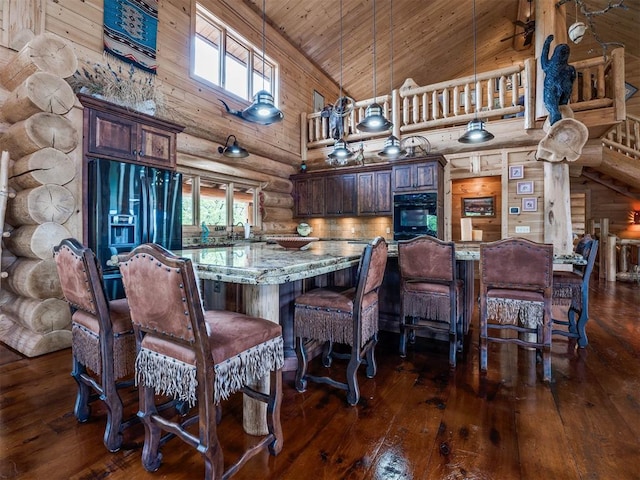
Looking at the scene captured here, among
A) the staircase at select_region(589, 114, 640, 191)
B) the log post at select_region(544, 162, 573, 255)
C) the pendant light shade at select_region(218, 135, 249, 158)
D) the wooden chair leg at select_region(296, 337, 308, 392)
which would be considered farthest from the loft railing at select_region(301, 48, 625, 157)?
the wooden chair leg at select_region(296, 337, 308, 392)

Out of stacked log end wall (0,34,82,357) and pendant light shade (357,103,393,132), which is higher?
pendant light shade (357,103,393,132)

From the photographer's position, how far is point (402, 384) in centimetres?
226

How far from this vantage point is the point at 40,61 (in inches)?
108

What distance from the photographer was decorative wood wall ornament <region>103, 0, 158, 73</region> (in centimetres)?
376

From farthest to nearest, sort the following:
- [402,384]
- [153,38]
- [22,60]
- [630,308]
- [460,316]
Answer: [630,308], [153,38], [460,316], [22,60], [402,384]

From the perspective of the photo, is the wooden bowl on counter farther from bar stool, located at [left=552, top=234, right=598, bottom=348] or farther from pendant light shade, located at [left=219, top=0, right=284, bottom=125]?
bar stool, located at [left=552, top=234, right=598, bottom=348]

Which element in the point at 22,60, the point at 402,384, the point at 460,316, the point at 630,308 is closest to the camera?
the point at 402,384

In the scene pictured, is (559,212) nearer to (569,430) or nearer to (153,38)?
(569,430)

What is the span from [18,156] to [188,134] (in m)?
2.10

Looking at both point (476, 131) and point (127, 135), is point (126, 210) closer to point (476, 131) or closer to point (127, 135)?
point (127, 135)

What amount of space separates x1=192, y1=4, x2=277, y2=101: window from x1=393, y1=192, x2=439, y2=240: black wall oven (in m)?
3.19

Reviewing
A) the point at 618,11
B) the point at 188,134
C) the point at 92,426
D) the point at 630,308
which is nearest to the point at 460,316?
the point at 92,426

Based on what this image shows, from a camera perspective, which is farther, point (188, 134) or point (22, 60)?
point (188, 134)

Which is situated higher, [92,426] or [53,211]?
[53,211]
